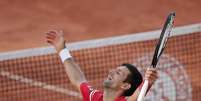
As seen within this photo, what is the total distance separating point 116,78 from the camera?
6719 mm

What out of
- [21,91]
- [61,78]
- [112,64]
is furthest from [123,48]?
[21,91]

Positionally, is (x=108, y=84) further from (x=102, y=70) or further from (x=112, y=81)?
(x=102, y=70)

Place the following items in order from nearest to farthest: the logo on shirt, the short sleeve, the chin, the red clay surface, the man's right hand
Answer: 1. the chin
2. the short sleeve
3. the man's right hand
4. the logo on shirt
5. the red clay surface

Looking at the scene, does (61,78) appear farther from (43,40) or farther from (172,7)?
(172,7)

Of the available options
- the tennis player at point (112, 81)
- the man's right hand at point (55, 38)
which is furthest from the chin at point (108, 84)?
the man's right hand at point (55, 38)

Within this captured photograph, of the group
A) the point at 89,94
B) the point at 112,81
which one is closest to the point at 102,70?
the point at 89,94

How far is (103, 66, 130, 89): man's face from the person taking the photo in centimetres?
663

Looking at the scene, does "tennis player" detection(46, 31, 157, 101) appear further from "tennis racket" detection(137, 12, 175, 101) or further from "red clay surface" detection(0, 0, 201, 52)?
"red clay surface" detection(0, 0, 201, 52)

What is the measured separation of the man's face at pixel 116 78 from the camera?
663cm

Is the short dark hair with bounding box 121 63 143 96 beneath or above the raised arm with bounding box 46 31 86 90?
beneath

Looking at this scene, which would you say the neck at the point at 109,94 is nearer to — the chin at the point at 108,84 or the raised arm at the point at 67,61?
the chin at the point at 108,84

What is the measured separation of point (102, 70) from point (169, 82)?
1325mm

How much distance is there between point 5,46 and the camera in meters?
13.2

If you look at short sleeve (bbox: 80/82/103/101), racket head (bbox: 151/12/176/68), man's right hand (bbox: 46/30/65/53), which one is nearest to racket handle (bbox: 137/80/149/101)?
racket head (bbox: 151/12/176/68)
